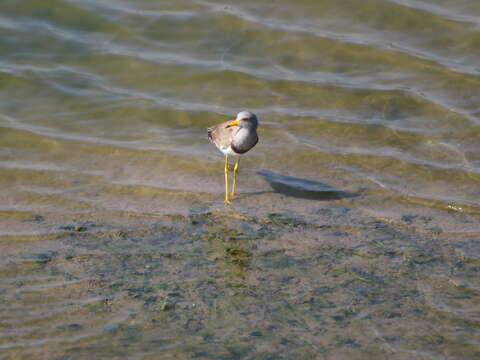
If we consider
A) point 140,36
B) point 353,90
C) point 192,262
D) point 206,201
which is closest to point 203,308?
point 192,262

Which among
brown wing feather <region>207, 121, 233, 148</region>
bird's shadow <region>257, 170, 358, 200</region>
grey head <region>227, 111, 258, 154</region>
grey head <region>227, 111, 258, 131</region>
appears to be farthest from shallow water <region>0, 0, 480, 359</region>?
grey head <region>227, 111, 258, 131</region>

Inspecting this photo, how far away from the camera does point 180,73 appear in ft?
38.3

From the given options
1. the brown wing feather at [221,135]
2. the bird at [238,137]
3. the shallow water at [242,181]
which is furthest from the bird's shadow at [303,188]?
the brown wing feather at [221,135]

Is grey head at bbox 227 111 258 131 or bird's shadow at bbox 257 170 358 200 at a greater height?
grey head at bbox 227 111 258 131

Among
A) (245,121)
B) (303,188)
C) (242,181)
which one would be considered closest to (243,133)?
(245,121)

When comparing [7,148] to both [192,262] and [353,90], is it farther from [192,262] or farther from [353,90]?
[353,90]

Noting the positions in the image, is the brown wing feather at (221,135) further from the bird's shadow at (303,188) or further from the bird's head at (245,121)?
the bird's shadow at (303,188)

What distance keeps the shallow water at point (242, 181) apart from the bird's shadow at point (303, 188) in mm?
34

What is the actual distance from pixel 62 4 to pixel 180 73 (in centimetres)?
319

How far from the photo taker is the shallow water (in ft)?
19.3

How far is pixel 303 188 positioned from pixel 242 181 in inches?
31.8

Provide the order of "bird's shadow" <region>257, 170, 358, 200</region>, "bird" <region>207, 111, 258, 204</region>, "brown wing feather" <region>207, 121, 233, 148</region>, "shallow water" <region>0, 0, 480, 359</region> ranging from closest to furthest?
"shallow water" <region>0, 0, 480, 359</region>
"bird's shadow" <region>257, 170, 358, 200</region>
"bird" <region>207, 111, 258, 204</region>
"brown wing feather" <region>207, 121, 233, 148</region>

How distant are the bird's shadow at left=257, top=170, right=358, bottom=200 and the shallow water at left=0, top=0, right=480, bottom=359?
0.03m

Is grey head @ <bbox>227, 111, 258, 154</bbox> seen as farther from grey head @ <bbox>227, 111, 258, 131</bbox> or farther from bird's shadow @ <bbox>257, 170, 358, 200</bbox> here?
bird's shadow @ <bbox>257, 170, 358, 200</bbox>
